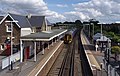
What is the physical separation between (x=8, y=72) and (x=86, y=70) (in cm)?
824

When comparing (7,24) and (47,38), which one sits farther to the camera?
(7,24)

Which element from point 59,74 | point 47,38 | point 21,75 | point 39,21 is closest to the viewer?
point 21,75

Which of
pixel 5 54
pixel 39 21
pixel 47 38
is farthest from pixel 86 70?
pixel 39 21

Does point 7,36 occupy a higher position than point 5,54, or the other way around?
point 7,36

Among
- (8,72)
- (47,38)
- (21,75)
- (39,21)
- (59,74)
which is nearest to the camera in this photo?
(21,75)

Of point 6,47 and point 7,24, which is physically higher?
point 7,24

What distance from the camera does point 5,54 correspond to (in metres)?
34.6

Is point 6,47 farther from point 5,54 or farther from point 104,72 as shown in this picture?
point 104,72

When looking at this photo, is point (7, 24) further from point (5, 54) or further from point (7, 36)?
point (5, 54)

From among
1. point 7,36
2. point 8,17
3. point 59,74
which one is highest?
point 8,17

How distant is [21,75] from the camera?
18.9 meters

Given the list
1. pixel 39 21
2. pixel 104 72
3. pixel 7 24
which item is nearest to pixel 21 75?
pixel 104 72

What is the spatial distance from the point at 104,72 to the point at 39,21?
33.2 m

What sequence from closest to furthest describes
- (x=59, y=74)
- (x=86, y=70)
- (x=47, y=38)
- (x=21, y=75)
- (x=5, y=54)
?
(x=21, y=75) < (x=59, y=74) < (x=86, y=70) < (x=47, y=38) < (x=5, y=54)
